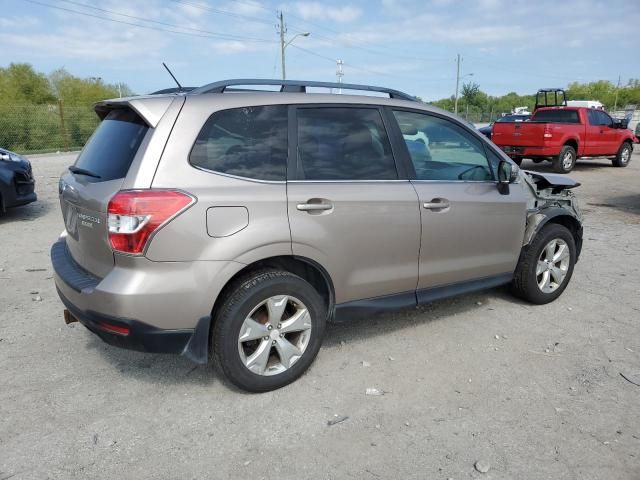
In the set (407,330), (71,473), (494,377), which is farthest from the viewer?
(407,330)

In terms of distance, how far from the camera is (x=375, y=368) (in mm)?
3396

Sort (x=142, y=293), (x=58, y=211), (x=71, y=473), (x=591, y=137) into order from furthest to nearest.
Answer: (x=591, y=137)
(x=58, y=211)
(x=142, y=293)
(x=71, y=473)

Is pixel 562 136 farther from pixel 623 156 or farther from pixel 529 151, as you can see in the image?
pixel 623 156

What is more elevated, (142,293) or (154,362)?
(142,293)

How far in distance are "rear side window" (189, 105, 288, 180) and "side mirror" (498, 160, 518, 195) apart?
1.80m

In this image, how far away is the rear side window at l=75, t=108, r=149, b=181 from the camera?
2.78m

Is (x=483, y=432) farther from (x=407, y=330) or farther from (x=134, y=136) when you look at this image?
(x=134, y=136)

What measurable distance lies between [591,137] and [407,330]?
13.5 meters

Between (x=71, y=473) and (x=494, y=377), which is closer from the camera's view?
(x=71, y=473)

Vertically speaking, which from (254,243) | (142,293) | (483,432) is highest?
(254,243)

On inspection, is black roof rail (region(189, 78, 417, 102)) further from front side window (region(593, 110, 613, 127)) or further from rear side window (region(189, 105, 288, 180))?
front side window (region(593, 110, 613, 127))

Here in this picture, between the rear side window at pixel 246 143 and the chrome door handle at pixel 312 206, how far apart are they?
0.67 ft

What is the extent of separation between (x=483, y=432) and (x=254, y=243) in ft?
5.22

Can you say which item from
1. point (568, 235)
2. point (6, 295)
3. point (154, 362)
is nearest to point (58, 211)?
point (6, 295)
